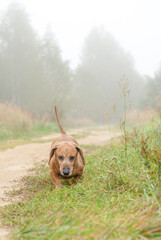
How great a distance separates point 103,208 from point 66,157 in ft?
4.39

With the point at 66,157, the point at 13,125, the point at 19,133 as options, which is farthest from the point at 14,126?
the point at 66,157

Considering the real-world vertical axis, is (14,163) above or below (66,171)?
below

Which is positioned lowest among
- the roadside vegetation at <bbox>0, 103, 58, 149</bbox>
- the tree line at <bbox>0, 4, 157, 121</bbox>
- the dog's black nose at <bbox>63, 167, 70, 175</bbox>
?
the dog's black nose at <bbox>63, 167, 70, 175</bbox>

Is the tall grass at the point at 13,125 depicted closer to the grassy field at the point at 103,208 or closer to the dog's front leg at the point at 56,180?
the dog's front leg at the point at 56,180

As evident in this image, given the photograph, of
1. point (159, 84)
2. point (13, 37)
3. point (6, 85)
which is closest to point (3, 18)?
point (13, 37)

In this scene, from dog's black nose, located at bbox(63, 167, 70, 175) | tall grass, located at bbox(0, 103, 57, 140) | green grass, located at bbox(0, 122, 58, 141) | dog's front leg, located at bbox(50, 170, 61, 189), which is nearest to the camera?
dog's black nose, located at bbox(63, 167, 70, 175)

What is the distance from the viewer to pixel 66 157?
3.35 m

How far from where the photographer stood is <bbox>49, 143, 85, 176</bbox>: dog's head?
3.21 m

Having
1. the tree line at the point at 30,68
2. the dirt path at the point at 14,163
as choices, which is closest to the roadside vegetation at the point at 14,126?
the dirt path at the point at 14,163

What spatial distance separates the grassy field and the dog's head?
1.07 feet

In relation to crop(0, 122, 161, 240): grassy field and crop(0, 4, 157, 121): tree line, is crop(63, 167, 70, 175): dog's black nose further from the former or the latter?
crop(0, 4, 157, 121): tree line

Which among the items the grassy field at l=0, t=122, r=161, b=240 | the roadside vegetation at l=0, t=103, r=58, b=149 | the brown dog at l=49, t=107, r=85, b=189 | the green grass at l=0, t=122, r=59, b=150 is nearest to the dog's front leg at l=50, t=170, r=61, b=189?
the brown dog at l=49, t=107, r=85, b=189

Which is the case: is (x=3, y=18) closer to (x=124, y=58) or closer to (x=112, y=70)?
(x=112, y=70)

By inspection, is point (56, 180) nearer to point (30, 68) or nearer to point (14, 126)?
point (14, 126)
